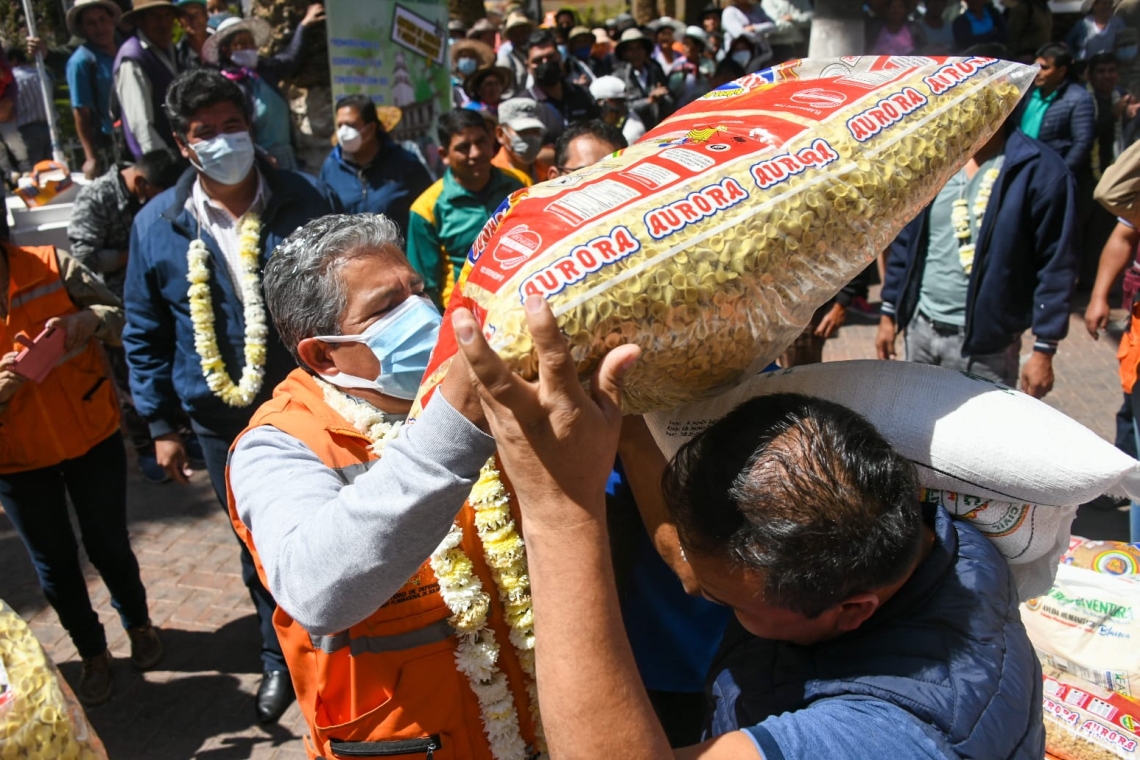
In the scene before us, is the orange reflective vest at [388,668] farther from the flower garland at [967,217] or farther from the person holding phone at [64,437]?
the flower garland at [967,217]

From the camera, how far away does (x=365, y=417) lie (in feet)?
6.00

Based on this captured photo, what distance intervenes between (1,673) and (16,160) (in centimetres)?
931

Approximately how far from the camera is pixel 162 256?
10.9 feet

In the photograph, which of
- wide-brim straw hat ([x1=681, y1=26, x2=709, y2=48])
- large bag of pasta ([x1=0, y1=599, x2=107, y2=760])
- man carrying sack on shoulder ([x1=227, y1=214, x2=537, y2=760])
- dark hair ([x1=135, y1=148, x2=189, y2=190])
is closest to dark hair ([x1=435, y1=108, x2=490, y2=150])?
dark hair ([x1=135, y1=148, x2=189, y2=190])

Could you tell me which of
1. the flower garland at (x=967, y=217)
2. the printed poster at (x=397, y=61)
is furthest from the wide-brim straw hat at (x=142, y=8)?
the flower garland at (x=967, y=217)

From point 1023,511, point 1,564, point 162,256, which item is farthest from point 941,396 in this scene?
point 1,564

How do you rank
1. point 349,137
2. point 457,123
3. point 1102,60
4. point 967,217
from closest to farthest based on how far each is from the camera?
point 967,217
point 457,123
point 349,137
point 1102,60

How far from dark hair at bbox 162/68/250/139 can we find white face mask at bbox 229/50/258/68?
387 cm

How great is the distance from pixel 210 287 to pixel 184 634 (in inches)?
66.5

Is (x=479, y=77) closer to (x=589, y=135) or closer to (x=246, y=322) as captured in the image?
(x=589, y=135)

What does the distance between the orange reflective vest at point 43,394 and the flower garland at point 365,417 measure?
1.84m

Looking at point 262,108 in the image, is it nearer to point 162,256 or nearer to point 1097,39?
point 162,256

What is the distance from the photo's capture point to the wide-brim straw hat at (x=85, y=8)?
668 cm

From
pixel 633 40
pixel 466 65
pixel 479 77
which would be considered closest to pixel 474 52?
pixel 466 65
